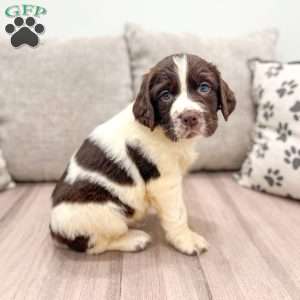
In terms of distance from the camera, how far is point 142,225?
1845mm

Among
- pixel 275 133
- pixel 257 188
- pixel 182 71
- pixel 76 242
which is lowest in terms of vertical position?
pixel 257 188

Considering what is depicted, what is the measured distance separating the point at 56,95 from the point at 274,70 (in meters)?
1.21

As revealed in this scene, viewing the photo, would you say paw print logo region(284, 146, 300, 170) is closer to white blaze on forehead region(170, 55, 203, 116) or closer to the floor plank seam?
the floor plank seam

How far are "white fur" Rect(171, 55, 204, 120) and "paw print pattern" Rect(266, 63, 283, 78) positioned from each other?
3.16 ft

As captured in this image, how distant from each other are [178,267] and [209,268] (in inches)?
4.4

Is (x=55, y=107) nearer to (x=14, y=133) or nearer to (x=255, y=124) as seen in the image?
(x=14, y=133)

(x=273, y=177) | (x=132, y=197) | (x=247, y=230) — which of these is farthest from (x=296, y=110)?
(x=132, y=197)

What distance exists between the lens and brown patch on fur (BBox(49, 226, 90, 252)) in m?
1.54

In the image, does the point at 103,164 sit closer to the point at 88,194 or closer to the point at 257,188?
the point at 88,194

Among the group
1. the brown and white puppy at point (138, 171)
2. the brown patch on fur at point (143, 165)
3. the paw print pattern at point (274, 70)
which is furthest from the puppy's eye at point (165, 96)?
the paw print pattern at point (274, 70)

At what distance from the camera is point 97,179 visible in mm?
1538

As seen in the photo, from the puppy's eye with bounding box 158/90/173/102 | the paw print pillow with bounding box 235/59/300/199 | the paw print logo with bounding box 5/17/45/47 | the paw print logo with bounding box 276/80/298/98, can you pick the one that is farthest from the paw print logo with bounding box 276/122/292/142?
the paw print logo with bounding box 5/17/45/47

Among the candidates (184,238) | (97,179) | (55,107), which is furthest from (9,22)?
(184,238)

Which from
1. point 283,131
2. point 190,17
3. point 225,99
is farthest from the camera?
point 190,17
